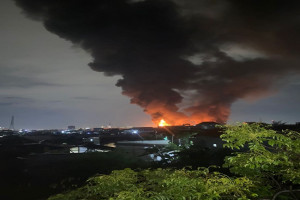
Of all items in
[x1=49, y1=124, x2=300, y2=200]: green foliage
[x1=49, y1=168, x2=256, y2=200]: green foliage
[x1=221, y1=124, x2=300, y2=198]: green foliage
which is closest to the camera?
[x1=49, y1=168, x2=256, y2=200]: green foliage

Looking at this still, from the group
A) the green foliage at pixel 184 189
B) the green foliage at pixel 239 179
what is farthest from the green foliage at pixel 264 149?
the green foliage at pixel 184 189

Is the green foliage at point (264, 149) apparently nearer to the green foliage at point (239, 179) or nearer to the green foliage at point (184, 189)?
the green foliage at point (239, 179)

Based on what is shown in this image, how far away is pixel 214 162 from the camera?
26.9 meters

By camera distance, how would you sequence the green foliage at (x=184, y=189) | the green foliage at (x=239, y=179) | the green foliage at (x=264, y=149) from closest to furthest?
the green foliage at (x=184, y=189) → the green foliage at (x=239, y=179) → the green foliage at (x=264, y=149)

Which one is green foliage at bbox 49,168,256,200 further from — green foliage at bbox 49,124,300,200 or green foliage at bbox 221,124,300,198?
→ green foliage at bbox 221,124,300,198

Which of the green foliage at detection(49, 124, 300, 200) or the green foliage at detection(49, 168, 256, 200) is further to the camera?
the green foliage at detection(49, 124, 300, 200)

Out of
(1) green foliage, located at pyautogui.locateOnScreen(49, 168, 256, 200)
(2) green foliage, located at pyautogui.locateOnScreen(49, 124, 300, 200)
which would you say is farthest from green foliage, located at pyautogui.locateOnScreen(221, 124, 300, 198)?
(1) green foliage, located at pyautogui.locateOnScreen(49, 168, 256, 200)

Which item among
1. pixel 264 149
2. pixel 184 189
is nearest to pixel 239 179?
pixel 264 149

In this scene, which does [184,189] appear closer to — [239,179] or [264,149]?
[239,179]

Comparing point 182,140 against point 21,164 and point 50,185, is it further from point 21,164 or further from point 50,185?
point 21,164

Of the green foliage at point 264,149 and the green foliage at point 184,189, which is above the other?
the green foliage at point 264,149

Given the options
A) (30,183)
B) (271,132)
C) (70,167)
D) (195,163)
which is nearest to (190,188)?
(271,132)

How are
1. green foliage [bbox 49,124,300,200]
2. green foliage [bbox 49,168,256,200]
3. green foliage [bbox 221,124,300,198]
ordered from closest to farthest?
green foliage [bbox 49,168,256,200] < green foliage [bbox 49,124,300,200] < green foliage [bbox 221,124,300,198]

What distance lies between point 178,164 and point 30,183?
18.1 meters
